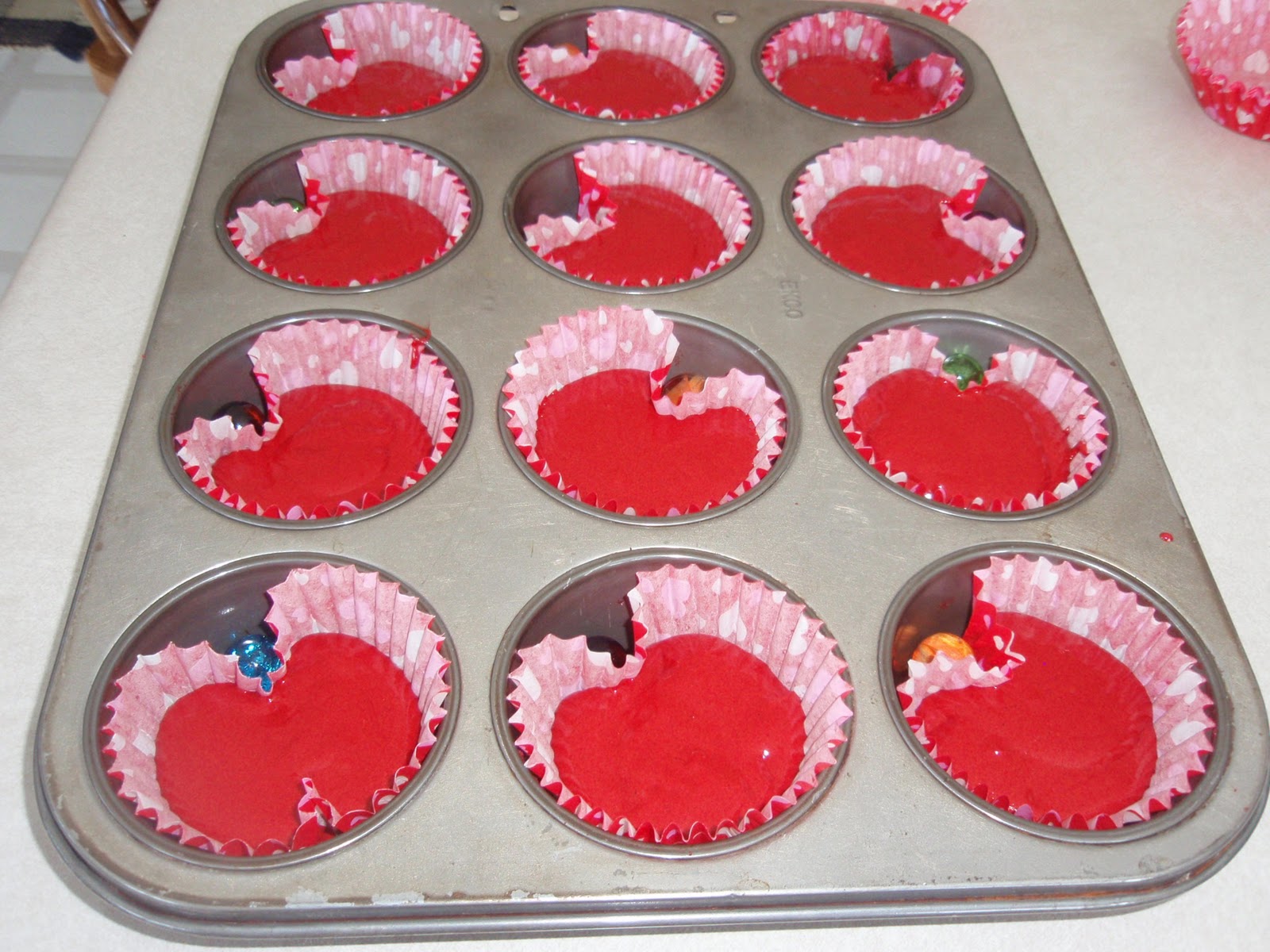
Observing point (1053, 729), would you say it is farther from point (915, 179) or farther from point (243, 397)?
point (243, 397)

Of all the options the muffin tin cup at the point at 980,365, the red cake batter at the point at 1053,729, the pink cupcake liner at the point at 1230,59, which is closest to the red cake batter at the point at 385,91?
the muffin tin cup at the point at 980,365

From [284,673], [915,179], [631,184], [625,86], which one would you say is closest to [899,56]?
[915,179]

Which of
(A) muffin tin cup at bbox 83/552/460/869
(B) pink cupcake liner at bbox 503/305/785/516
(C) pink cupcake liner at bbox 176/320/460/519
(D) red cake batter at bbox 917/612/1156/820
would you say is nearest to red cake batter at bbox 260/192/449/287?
(C) pink cupcake liner at bbox 176/320/460/519

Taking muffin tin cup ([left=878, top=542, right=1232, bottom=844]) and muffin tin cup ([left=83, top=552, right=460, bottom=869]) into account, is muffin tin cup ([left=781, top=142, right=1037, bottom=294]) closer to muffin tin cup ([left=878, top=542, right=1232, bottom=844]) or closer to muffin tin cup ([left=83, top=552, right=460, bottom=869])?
muffin tin cup ([left=878, top=542, right=1232, bottom=844])

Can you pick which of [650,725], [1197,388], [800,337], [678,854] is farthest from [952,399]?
[678,854]

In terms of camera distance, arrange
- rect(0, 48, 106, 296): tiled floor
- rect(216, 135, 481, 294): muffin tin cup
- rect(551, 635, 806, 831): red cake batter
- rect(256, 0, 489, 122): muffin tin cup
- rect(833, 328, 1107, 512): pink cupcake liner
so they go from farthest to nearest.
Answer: rect(0, 48, 106, 296): tiled floor
rect(256, 0, 489, 122): muffin tin cup
rect(216, 135, 481, 294): muffin tin cup
rect(833, 328, 1107, 512): pink cupcake liner
rect(551, 635, 806, 831): red cake batter

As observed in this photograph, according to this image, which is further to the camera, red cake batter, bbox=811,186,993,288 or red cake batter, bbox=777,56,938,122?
red cake batter, bbox=777,56,938,122

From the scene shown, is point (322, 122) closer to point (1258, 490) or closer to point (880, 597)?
point (880, 597)
